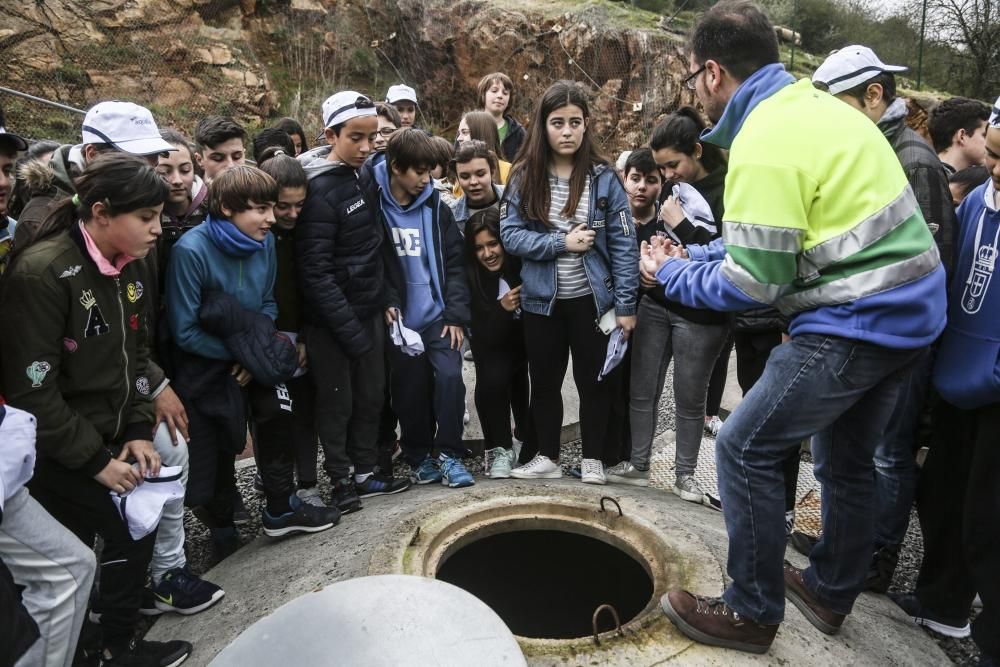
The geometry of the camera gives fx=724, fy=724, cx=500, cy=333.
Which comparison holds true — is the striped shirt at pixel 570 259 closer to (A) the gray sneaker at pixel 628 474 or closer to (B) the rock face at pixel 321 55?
(A) the gray sneaker at pixel 628 474

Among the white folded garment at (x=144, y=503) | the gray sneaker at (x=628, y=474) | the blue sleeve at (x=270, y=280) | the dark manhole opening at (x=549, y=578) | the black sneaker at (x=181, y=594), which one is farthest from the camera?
the gray sneaker at (x=628, y=474)

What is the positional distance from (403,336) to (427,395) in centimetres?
42

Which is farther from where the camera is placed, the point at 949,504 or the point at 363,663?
the point at 949,504

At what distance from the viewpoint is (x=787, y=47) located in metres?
16.4

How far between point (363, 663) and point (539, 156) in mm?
2547

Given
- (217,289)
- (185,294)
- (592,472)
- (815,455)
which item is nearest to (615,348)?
(592,472)

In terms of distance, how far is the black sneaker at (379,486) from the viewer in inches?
140

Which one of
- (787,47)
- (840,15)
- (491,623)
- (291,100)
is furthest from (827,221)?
(840,15)

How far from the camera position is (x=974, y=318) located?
255cm

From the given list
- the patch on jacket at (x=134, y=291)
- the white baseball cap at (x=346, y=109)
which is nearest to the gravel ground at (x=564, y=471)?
the patch on jacket at (x=134, y=291)

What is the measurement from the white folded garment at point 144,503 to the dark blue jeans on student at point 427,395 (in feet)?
4.45

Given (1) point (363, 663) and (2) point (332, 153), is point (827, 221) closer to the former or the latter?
(1) point (363, 663)

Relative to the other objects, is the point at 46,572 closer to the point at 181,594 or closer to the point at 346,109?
the point at 181,594

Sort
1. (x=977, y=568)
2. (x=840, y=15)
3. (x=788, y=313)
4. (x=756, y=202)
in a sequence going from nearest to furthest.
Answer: (x=756, y=202)
(x=788, y=313)
(x=977, y=568)
(x=840, y=15)
